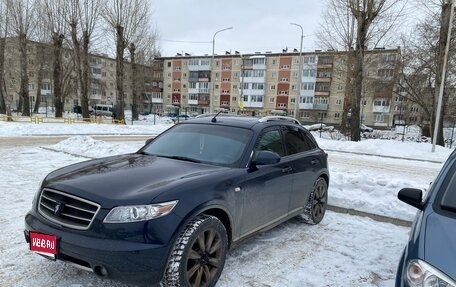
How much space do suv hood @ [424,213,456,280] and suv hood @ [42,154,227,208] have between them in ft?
6.29

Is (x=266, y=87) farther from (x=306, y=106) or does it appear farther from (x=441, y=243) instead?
(x=441, y=243)

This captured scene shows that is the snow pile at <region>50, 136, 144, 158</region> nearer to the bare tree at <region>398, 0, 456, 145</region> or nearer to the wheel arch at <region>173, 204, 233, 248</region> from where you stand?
the wheel arch at <region>173, 204, 233, 248</region>

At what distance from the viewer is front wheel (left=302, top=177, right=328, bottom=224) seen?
533 centimetres

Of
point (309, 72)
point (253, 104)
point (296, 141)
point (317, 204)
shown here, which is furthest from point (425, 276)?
point (253, 104)

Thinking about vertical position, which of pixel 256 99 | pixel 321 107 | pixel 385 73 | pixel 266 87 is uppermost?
pixel 385 73

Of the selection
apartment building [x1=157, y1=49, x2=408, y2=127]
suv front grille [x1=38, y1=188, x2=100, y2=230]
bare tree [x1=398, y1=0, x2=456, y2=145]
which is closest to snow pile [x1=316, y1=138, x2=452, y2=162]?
bare tree [x1=398, y1=0, x2=456, y2=145]

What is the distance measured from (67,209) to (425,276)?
107 inches

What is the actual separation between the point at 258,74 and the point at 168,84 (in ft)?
81.2

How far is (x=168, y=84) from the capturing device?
8581cm

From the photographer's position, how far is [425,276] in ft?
7.06

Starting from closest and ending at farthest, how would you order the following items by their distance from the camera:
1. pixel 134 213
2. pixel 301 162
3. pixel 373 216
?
pixel 134 213 → pixel 301 162 → pixel 373 216

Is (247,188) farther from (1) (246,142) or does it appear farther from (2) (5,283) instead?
(2) (5,283)

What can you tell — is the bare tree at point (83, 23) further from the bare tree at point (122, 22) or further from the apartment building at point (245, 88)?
the apartment building at point (245, 88)

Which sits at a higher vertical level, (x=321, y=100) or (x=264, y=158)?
(x=321, y=100)
